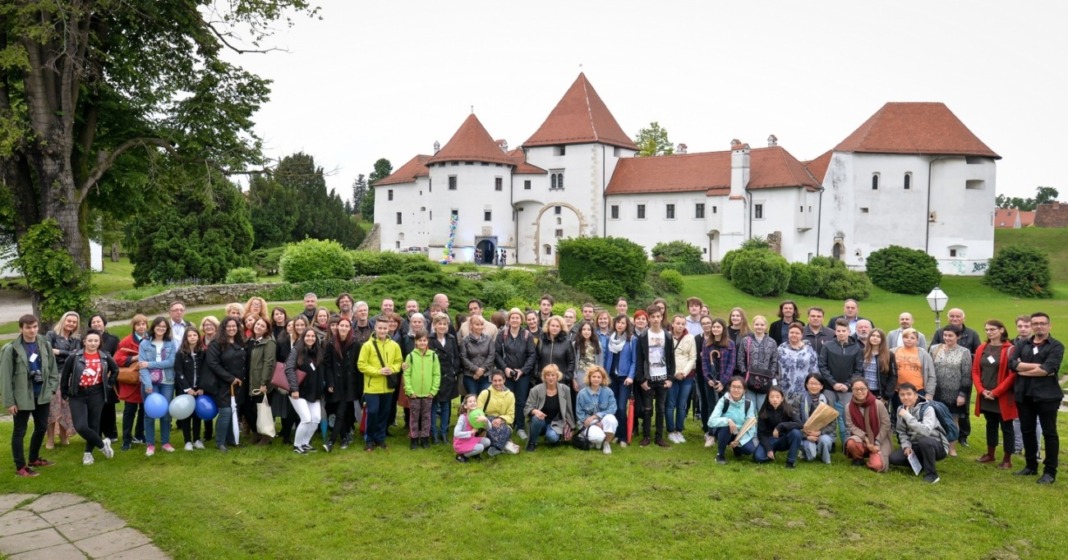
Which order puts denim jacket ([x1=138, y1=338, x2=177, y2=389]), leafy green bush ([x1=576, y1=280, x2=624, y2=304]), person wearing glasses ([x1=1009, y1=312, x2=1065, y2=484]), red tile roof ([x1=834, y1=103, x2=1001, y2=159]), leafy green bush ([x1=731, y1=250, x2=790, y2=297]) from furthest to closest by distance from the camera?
red tile roof ([x1=834, y1=103, x2=1001, y2=159]) < leafy green bush ([x1=731, y1=250, x2=790, y2=297]) < leafy green bush ([x1=576, y1=280, x2=624, y2=304]) < denim jacket ([x1=138, y1=338, x2=177, y2=389]) < person wearing glasses ([x1=1009, y1=312, x2=1065, y2=484])

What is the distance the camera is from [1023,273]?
4519 cm

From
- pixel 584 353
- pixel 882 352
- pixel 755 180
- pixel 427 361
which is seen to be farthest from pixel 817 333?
pixel 755 180

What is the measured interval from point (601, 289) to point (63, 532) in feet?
88.2

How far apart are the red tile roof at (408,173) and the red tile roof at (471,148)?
233 inches

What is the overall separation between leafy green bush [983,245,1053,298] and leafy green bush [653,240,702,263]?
724 inches

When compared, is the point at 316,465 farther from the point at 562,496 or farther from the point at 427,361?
the point at 562,496

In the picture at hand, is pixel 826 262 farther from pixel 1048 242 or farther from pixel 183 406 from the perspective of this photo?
pixel 183 406

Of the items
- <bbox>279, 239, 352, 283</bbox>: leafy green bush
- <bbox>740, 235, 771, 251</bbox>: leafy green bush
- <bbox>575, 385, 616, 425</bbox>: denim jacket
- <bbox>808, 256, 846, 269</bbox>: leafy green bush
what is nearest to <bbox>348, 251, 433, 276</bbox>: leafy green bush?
<bbox>279, 239, 352, 283</bbox>: leafy green bush

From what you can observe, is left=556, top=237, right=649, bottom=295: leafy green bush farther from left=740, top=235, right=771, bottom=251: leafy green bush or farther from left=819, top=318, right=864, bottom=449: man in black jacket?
left=819, top=318, right=864, bottom=449: man in black jacket

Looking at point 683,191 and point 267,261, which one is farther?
point 683,191

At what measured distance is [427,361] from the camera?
30.5 ft

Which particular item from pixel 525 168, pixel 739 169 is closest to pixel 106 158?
pixel 525 168

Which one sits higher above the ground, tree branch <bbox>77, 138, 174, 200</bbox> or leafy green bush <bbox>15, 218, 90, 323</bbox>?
tree branch <bbox>77, 138, 174, 200</bbox>

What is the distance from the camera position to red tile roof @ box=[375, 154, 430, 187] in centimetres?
Answer: 5638
